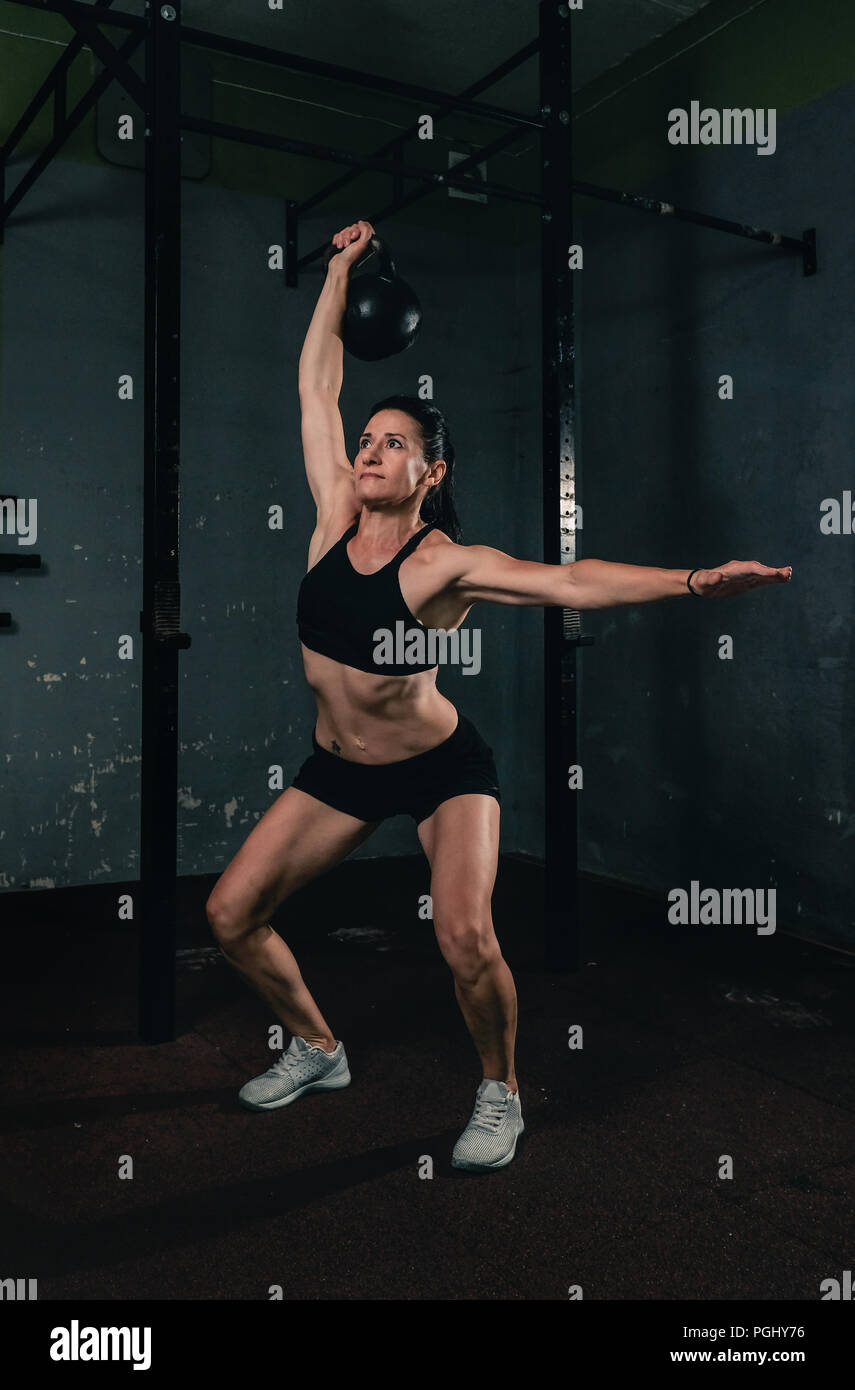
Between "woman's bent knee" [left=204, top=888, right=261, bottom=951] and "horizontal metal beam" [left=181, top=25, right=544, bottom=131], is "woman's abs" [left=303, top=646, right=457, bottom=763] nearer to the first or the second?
"woman's bent knee" [left=204, top=888, right=261, bottom=951]

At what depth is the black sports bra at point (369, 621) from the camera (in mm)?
2498

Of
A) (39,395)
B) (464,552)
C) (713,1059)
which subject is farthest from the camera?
(39,395)

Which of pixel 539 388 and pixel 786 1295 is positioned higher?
pixel 539 388

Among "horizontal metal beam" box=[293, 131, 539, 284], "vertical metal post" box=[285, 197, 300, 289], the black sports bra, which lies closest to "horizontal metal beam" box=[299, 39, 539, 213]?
"horizontal metal beam" box=[293, 131, 539, 284]

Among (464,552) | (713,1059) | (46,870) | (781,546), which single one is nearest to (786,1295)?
(713,1059)

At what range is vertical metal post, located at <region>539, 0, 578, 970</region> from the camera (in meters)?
3.80

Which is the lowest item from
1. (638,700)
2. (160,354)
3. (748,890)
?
(748,890)

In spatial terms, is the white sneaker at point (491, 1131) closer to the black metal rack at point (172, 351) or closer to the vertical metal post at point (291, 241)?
the black metal rack at point (172, 351)

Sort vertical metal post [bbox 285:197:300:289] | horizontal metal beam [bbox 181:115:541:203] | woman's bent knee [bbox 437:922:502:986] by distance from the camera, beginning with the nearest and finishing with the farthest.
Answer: woman's bent knee [bbox 437:922:502:986], horizontal metal beam [bbox 181:115:541:203], vertical metal post [bbox 285:197:300:289]

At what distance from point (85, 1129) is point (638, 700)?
3.30 m

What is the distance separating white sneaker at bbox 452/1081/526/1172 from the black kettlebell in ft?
6.18

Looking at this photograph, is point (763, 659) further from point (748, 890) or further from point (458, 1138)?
point (458, 1138)

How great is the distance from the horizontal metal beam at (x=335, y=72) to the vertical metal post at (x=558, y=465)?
0.77 ft

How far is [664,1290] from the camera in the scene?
1920 mm
